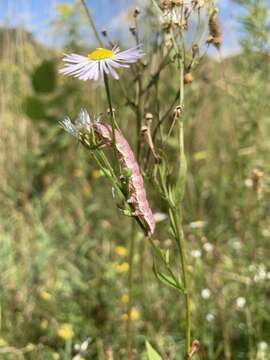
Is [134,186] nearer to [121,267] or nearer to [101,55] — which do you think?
[101,55]

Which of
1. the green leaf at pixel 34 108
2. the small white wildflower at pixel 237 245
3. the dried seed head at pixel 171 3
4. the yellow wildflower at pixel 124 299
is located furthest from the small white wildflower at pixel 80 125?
the green leaf at pixel 34 108

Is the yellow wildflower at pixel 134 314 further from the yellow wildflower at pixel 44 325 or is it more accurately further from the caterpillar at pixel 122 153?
the caterpillar at pixel 122 153

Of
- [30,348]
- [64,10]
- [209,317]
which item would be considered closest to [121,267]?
[209,317]

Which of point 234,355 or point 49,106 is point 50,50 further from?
point 234,355

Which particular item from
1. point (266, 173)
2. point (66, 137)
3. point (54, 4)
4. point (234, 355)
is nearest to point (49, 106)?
point (66, 137)

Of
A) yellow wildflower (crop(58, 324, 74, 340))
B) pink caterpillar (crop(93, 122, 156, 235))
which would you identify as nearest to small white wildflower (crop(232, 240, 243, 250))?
yellow wildflower (crop(58, 324, 74, 340))
